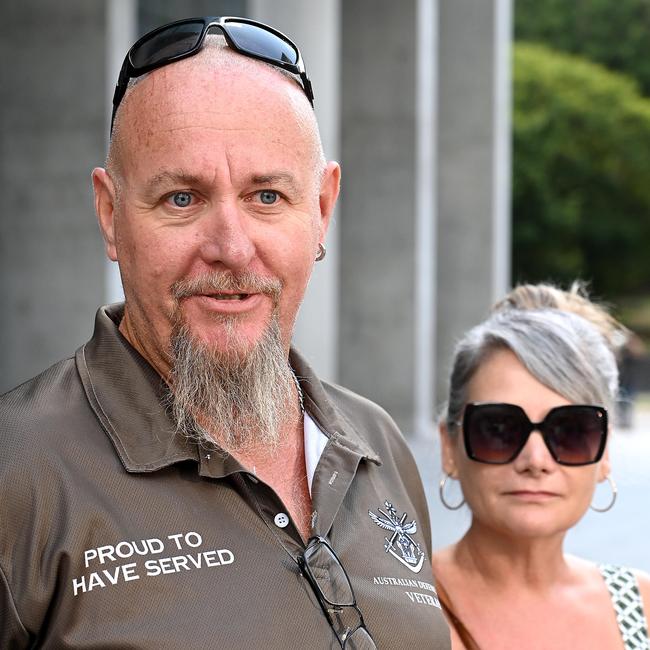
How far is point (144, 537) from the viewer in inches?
74.1

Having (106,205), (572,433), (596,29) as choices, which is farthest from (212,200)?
(596,29)

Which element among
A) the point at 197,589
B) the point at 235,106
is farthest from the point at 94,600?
the point at 235,106

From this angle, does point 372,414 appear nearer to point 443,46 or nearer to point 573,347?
point 573,347

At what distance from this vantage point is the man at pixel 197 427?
1.84m

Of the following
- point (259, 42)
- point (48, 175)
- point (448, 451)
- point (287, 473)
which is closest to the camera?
point (259, 42)

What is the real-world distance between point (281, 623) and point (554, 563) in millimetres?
1288

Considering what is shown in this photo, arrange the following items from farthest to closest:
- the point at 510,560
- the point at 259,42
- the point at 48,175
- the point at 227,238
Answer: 1. the point at 48,175
2. the point at 510,560
3. the point at 259,42
4. the point at 227,238

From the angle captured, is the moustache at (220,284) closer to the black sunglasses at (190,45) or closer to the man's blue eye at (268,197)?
the man's blue eye at (268,197)

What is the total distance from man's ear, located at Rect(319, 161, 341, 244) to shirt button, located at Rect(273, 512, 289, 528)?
1.65 feet

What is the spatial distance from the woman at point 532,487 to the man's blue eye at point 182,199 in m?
1.18

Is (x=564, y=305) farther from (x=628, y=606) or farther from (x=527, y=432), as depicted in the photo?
(x=628, y=606)

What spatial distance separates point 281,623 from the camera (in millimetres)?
1927

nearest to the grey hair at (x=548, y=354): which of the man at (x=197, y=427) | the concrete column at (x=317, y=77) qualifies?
the man at (x=197, y=427)

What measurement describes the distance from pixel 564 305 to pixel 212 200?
1.42 meters
